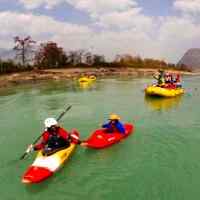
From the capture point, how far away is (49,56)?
2274 inches

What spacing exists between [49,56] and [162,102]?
41.0 metres

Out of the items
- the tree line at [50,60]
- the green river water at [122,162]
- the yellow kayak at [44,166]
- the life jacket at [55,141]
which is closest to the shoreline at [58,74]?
the tree line at [50,60]

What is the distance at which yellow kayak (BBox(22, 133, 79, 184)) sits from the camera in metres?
7.71

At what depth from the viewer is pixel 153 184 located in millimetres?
8047

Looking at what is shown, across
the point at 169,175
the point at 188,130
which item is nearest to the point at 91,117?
the point at 188,130

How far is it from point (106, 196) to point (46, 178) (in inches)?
65.5

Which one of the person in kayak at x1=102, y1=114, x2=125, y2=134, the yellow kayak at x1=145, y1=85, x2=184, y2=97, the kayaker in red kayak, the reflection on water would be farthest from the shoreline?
the kayaker in red kayak

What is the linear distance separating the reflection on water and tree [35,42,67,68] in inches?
1506

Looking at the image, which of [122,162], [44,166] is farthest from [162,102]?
[44,166]

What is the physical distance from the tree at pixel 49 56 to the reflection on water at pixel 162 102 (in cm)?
3825

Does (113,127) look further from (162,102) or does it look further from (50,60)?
(50,60)

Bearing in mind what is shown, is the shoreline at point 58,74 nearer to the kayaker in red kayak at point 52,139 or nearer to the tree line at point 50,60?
the tree line at point 50,60

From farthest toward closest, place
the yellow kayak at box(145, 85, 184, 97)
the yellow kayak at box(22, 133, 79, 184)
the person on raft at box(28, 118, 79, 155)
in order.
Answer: the yellow kayak at box(145, 85, 184, 97) → the person on raft at box(28, 118, 79, 155) → the yellow kayak at box(22, 133, 79, 184)

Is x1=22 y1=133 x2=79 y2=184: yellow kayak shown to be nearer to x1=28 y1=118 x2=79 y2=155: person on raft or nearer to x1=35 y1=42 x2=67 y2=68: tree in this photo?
x1=28 y1=118 x2=79 y2=155: person on raft
